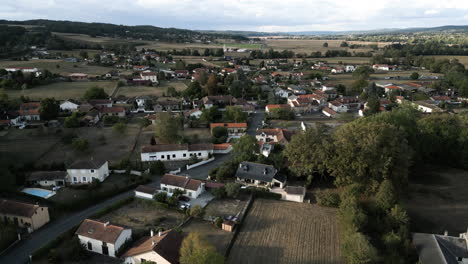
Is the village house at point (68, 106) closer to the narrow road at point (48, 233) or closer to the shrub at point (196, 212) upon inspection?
the narrow road at point (48, 233)

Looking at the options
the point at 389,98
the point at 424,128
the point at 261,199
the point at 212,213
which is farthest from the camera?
the point at 389,98

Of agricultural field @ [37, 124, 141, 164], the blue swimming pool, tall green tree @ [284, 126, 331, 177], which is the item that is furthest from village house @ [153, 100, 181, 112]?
tall green tree @ [284, 126, 331, 177]

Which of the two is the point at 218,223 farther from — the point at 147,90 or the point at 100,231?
the point at 147,90

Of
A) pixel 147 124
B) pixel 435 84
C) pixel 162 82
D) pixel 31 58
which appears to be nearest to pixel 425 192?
pixel 147 124

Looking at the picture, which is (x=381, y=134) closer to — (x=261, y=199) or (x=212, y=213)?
(x=261, y=199)

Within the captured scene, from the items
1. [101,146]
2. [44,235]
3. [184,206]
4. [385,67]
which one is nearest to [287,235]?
[184,206]

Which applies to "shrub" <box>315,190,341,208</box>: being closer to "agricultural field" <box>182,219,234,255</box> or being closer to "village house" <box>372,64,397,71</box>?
"agricultural field" <box>182,219,234,255</box>

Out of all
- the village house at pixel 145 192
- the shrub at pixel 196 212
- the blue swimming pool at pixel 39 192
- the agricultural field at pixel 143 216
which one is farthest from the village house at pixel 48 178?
the shrub at pixel 196 212
